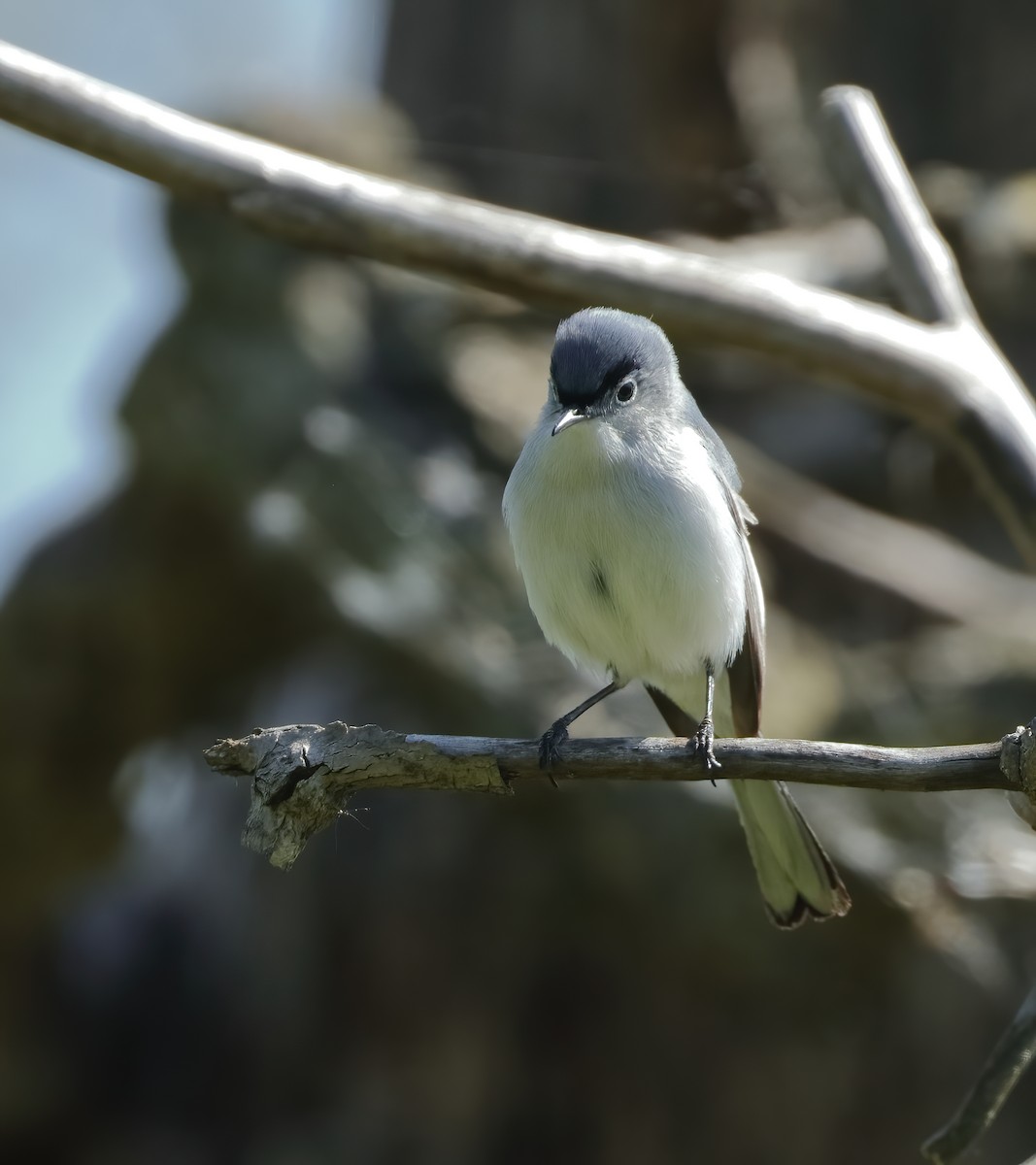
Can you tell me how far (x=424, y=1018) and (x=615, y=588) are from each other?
11.4ft

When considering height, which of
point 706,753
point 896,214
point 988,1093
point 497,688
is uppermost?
point 896,214

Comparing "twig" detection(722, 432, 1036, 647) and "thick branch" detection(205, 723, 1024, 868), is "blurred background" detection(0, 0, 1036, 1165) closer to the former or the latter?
"twig" detection(722, 432, 1036, 647)

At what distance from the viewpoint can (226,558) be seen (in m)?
6.13

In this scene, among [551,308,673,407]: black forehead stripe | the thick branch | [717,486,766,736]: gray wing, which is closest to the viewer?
the thick branch

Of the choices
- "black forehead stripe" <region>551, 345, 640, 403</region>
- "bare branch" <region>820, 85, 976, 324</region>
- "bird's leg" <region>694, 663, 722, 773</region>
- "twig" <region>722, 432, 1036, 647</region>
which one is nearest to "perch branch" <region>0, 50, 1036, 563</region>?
"bare branch" <region>820, 85, 976, 324</region>

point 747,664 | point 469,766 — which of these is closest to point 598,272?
point 747,664

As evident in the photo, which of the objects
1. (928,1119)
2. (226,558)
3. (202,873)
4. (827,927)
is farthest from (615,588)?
(202,873)

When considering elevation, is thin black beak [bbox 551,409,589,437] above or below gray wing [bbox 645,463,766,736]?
above

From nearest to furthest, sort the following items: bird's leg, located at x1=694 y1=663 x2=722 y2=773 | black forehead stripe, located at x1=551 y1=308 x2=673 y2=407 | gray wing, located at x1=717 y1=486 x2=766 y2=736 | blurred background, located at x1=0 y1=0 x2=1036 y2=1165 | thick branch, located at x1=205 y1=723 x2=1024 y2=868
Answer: thick branch, located at x1=205 y1=723 x2=1024 y2=868, bird's leg, located at x1=694 y1=663 x2=722 y2=773, black forehead stripe, located at x1=551 y1=308 x2=673 y2=407, gray wing, located at x1=717 y1=486 x2=766 y2=736, blurred background, located at x1=0 y1=0 x2=1036 y2=1165

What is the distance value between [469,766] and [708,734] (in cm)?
62

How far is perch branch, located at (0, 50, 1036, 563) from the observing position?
2.74 meters

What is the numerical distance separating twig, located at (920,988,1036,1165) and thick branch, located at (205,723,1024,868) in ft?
1.52

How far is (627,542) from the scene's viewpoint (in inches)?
106

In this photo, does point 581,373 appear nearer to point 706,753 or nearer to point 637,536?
point 637,536
